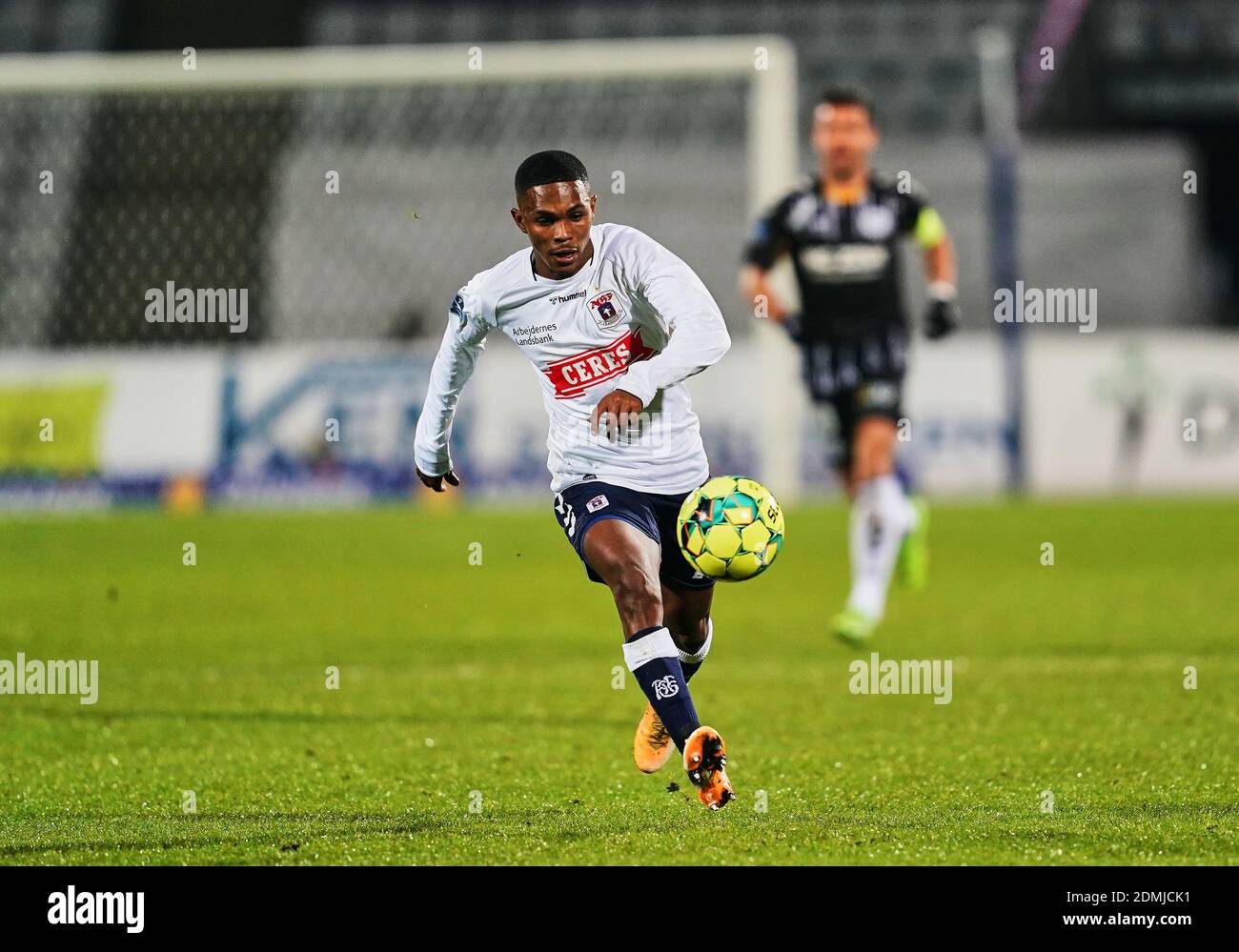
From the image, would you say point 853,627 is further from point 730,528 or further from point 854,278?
point 730,528

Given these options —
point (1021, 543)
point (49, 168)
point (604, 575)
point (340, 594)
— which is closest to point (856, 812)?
point (604, 575)

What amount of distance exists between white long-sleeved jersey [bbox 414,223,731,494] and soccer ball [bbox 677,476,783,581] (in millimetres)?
207

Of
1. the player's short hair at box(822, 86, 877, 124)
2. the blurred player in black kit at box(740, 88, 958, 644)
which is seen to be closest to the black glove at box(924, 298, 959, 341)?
the blurred player in black kit at box(740, 88, 958, 644)

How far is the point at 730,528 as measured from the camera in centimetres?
495

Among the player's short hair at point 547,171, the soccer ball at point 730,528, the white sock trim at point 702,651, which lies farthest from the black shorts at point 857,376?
the player's short hair at point 547,171

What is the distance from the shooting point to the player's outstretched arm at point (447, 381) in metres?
5.04

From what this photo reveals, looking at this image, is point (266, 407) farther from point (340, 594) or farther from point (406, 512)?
point (340, 594)

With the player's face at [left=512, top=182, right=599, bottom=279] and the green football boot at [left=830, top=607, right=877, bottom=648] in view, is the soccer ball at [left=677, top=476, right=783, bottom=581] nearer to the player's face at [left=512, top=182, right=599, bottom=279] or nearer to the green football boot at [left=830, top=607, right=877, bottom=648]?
the player's face at [left=512, top=182, right=599, bottom=279]

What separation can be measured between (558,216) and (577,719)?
2.66 metres

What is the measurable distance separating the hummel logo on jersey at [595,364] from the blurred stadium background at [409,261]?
1020 cm

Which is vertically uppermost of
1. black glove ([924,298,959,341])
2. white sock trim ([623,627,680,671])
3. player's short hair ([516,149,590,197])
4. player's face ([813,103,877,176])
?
player's face ([813,103,877,176])

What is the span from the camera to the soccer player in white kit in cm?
468

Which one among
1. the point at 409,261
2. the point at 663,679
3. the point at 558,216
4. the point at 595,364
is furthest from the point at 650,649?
the point at 409,261

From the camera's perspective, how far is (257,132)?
2003 centimetres
